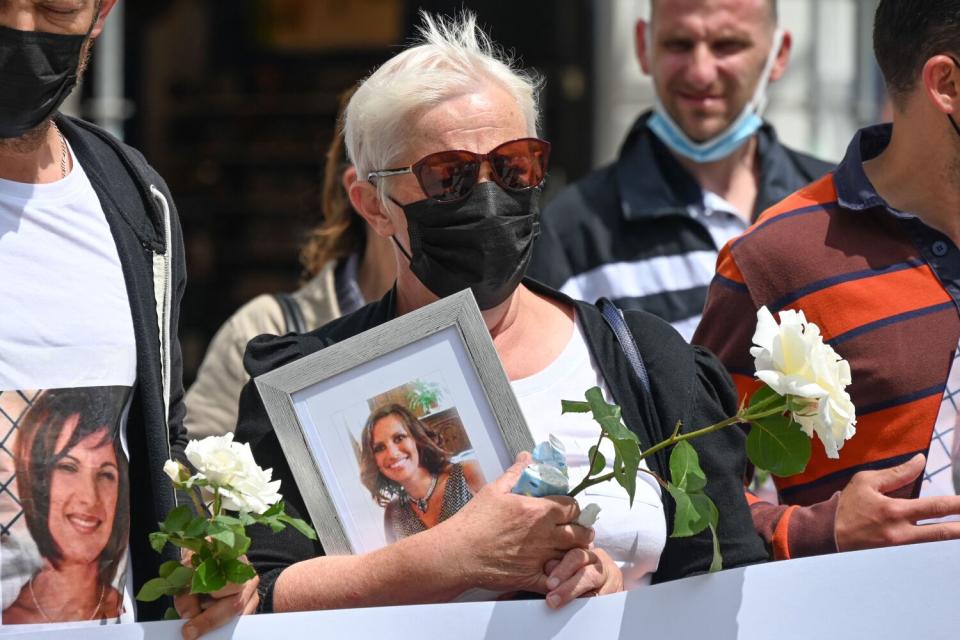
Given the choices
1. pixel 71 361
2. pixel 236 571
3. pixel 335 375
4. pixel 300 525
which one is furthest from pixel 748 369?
pixel 71 361

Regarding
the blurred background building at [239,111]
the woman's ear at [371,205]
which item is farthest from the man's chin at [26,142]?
the blurred background building at [239,111]

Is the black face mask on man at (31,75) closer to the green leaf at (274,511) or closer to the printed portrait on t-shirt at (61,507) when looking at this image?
the printed portrait on t-shirt at (61,507)

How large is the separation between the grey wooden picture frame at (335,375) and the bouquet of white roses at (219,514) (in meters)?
0.18

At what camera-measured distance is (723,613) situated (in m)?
2.18

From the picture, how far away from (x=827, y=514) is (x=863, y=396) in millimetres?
249

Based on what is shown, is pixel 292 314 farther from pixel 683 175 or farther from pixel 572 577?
pixel 572 577

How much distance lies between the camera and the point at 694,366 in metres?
2.45

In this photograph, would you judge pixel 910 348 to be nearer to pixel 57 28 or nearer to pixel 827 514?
pixel 827 514

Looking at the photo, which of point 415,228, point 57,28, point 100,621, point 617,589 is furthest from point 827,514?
point 57,28

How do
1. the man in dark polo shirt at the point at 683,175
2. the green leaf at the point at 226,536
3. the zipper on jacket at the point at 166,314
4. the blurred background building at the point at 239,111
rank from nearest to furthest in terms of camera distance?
the green leaf at the point at 226,536
the zipper on jacket at the point at 166,314
the man in dark polo shirt at the point at 683,175
the blurred background building at the point at 239,111

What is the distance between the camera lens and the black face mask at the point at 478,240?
240 centimetres

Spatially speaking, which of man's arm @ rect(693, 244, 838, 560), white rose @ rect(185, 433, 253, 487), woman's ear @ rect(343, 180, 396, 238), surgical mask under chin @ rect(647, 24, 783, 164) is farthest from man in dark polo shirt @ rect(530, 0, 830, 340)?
white rose @ rect(185, 433, 253, 487)

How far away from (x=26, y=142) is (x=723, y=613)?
4.32 feet

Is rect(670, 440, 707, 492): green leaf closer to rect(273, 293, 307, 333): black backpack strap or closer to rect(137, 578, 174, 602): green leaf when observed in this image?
rect(137, 578, 174, 602): green leaf
